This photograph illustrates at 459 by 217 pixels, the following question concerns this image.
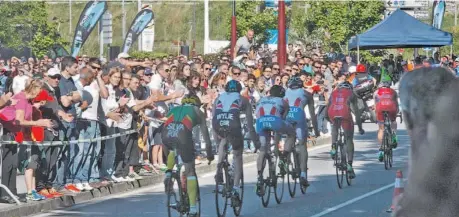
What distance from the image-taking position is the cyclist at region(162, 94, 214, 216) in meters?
13.7

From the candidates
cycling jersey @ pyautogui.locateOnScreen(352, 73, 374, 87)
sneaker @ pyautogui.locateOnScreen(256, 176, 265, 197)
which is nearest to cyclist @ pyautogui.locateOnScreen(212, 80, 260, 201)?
sneaker @ pyautogui.locateOnScreen(256, 176, 265, 197)

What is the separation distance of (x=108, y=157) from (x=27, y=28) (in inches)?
1690

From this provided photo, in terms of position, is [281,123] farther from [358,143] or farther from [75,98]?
[358,143]

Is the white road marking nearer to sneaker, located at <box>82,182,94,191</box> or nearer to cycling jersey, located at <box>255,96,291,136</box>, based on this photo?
cycling jersey, located at <box>255,96,291,136</box>

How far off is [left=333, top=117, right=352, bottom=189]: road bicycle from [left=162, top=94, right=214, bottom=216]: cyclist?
5748 mm

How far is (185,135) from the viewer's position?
44.9 ft

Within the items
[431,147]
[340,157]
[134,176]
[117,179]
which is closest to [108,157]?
[117,179]

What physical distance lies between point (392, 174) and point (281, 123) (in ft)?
16.5

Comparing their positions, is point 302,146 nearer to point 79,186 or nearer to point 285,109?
point 285,109

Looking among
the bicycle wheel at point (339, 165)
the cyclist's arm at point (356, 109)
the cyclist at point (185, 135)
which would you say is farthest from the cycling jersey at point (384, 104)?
the cyclist at point (185, 135)

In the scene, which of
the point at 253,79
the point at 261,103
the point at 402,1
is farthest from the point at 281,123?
the point at 402,1

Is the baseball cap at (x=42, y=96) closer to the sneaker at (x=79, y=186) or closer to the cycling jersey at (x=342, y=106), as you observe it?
the sneaker at (x=79, y=186)

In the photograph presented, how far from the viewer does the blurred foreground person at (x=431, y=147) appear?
547 cm

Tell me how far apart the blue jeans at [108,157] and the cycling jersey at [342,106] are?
360 centimetres
